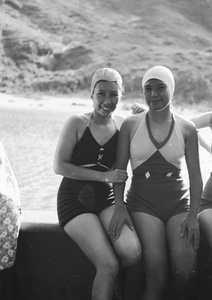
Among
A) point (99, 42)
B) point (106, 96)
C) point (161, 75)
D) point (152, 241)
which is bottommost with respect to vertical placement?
point (99, 42)

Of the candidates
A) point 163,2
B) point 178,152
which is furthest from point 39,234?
point 163,2

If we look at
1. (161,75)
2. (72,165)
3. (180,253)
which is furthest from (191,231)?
(161,75)

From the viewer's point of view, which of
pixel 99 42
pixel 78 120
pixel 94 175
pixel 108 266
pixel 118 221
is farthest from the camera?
pixel 99 42

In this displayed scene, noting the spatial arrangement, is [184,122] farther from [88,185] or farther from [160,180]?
[88,185]

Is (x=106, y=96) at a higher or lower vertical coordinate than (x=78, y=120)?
higher

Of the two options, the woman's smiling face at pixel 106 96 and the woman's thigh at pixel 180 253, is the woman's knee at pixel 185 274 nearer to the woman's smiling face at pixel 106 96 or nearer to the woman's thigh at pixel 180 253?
the woman's thigh at pixel 180 253

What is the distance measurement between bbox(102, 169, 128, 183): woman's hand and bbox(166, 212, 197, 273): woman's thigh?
13.5 inches

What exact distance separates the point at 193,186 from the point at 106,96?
63 cm

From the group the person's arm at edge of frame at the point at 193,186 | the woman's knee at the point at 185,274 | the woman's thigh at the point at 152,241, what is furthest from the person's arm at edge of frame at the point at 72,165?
the woman's knee at the point at 185,274

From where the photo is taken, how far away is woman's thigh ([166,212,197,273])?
2.33 m

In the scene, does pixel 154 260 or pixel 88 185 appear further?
pixel 88 185

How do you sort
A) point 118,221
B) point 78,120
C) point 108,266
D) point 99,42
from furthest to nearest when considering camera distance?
1. point 99,42
2. point 78,120
3. point 118,221
4. point 108,266

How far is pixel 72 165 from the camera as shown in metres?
2.55

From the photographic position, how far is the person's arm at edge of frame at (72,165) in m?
2.52
